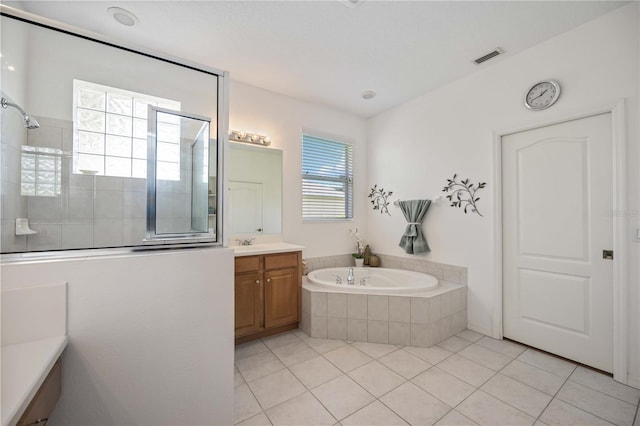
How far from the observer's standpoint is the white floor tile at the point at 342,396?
1.67 m

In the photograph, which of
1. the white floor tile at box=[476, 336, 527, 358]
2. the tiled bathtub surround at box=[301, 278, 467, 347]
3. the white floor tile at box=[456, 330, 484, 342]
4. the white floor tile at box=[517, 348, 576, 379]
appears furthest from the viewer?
the white floor tile at box=[456, 330, 484, 342]

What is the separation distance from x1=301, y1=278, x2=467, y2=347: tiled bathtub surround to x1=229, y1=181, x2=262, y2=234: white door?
993mm

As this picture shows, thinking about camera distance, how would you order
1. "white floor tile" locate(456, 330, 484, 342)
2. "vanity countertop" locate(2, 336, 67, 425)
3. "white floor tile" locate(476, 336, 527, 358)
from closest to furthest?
"vanity countertop" locate(2, 336, 67, 425) → "white floor tile" locate(476, 336, 527, 358) → "white floor tile" locate(456, 330, 484, 342)

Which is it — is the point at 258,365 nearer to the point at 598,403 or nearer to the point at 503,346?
the point at 503,346

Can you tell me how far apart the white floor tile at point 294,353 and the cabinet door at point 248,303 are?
0.34 meters

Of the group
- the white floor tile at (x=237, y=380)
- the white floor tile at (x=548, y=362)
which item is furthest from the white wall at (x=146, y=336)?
the white floor tile at (x=548, y=362)

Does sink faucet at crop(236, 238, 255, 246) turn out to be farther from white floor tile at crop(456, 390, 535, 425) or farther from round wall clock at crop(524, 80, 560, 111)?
round wall clock at crop(524, 80, 560, 111)

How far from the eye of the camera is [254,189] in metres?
3.08

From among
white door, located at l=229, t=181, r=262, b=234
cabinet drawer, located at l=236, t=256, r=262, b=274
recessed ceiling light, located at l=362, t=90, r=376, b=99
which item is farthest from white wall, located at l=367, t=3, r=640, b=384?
cabinet drawer, located at l=236, t=256, r=262, b=274

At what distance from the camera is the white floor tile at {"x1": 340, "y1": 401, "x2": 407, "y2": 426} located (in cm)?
156

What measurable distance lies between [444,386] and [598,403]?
95 cm

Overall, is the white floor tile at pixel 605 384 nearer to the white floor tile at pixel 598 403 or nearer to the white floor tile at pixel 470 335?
the white floor tile at pixel 598 403

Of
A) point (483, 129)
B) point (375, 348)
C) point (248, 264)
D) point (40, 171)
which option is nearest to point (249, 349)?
point (248, 264)

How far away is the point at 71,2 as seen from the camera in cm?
185
